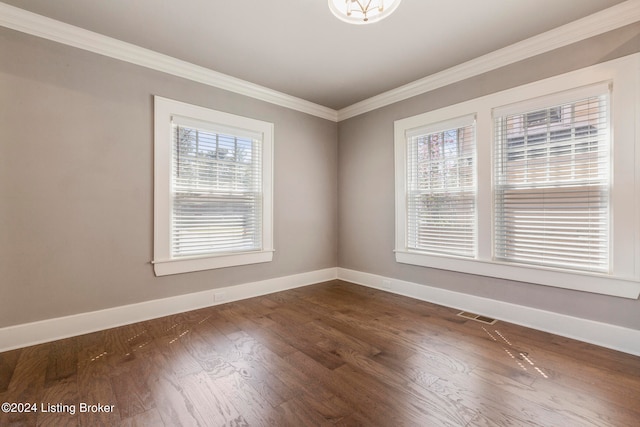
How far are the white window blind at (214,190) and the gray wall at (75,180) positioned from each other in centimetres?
28

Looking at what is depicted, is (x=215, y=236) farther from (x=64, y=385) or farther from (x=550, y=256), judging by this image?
(x=550, y=256)

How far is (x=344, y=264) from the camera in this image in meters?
4.68

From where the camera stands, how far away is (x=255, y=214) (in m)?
3.85

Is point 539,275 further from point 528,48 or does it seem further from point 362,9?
point 362,9

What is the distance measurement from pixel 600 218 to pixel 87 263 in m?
4.60

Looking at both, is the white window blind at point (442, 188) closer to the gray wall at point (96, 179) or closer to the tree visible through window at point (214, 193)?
the gray wall at point (96, 179)

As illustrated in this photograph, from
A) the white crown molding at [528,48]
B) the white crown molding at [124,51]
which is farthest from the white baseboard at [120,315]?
the white crown molding at [528,48]

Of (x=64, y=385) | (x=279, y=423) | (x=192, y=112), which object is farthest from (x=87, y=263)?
(x=279, y=423)

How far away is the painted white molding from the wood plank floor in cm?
268

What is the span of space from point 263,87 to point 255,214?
1699 millimetres

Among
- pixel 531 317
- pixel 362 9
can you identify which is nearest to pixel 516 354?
pixel 531 317

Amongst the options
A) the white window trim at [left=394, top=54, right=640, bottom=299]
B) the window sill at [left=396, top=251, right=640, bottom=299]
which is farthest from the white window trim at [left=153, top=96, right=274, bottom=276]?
the white window trim at [left=394, top=54, right=640, bottom=299]

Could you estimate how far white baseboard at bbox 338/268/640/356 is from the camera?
7.62 ft

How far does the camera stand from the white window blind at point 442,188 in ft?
10.7
